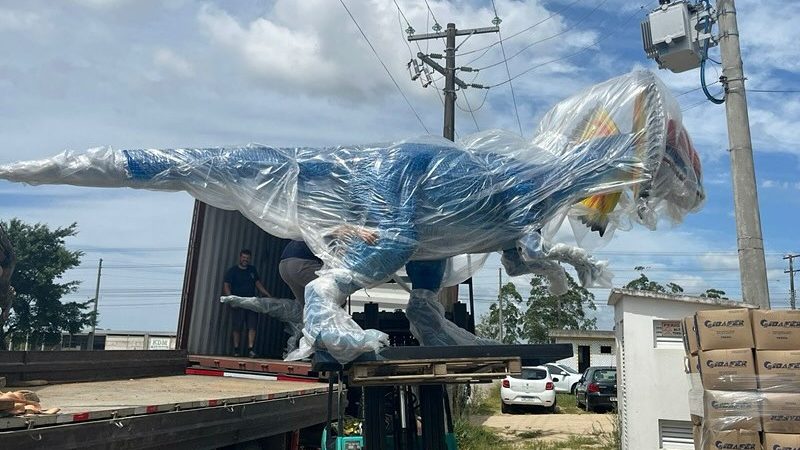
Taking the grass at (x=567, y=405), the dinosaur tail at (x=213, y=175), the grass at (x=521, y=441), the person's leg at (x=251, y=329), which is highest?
the dinosaur tail at (x=213, y=175)

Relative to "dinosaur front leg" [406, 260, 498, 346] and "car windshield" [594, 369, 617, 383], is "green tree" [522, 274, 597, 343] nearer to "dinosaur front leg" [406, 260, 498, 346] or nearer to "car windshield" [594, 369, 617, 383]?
"car windshield" [594, 369, 617, 383]

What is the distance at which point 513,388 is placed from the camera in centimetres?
2064

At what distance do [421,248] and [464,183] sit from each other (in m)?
0.55

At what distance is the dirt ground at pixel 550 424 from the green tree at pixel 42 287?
21916 mm

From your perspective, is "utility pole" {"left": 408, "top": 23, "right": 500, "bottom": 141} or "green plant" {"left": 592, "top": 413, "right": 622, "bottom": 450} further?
"utility pole" {"left": 408, "top": 23, "right": 500, "bottom": 141}

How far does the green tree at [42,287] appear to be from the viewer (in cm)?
3253

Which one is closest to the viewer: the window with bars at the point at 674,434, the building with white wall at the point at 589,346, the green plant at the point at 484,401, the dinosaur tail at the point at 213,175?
the dinosaur tail at the point at 213,175

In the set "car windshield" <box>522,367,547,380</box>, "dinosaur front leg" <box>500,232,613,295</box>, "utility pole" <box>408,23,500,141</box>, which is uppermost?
"utility pole" <box>408,23,500,141</box>

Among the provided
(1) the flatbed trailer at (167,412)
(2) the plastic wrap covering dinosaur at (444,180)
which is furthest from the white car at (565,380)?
(2) the plastic wrap covering dinosaur at (444,180)

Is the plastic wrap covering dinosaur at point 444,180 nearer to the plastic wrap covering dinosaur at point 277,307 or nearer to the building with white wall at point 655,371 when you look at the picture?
the plastic wrap covering dinosaur at point 277,307

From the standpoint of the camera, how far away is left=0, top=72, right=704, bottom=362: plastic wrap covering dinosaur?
5.26m

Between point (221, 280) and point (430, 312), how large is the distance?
3835 millimetres

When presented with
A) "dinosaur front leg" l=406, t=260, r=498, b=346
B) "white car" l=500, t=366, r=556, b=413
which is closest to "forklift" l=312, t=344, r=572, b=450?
"dinosaur front leg" l=406, t=260, r=498, b=346

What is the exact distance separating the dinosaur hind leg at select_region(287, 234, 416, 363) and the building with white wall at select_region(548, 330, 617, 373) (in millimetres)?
32400
